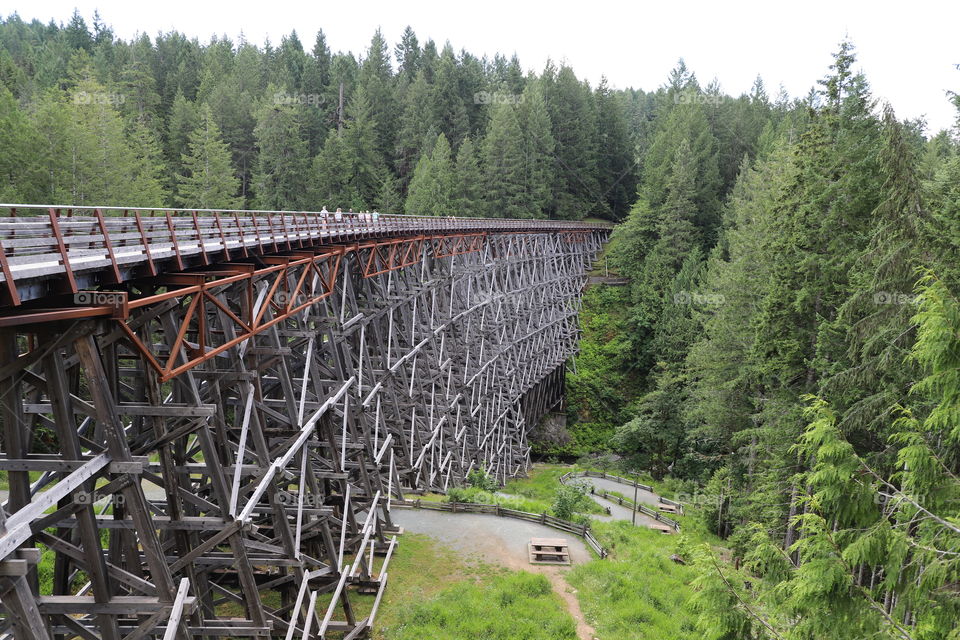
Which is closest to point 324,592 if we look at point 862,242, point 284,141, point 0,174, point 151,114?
point 862,242

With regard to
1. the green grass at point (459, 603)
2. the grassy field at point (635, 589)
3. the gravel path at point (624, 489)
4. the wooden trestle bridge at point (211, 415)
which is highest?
the wooden trestle bridge at point (211, 415)

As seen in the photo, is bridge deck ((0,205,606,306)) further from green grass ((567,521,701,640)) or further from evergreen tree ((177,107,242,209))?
evergreen tree ((177,107,242,209))

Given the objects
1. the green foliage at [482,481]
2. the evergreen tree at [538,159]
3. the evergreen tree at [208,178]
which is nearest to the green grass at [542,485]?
the green foliage at [482,481]

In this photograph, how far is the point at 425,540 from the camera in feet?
60.0

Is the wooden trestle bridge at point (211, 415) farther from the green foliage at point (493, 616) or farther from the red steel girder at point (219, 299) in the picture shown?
the green foliage at point (493, 616)

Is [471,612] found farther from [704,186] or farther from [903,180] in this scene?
[704,186]

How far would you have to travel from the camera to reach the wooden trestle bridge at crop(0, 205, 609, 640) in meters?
6.65

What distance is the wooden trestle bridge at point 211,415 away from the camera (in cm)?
665

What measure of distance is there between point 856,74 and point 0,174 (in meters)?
34.6

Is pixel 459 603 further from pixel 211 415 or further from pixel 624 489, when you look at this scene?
pixel 624 489

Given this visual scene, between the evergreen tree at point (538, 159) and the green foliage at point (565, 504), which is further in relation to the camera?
the evergreen tree at point (538, 159)

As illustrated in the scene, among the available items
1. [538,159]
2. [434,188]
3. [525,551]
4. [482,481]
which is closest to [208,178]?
[434,188]

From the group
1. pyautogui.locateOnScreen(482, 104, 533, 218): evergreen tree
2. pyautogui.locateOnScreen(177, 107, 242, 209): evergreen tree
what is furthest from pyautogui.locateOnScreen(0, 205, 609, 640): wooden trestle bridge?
pyautogui.locateOnScreen(482, 104, 533, 218): evergreen tree

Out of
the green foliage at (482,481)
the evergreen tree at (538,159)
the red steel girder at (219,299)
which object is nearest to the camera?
the red steel girder at (219,299)
